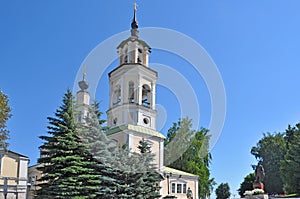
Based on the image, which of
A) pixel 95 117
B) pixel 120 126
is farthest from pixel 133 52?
pixel 95 117

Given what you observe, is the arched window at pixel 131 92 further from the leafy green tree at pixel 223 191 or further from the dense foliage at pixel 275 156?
the leafy green tree at pixel 223 191

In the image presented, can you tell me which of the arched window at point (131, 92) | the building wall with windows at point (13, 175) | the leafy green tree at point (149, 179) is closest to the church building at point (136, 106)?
the arched window at point (131, 92)

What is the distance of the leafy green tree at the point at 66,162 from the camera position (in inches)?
608

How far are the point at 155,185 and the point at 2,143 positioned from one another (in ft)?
28.6

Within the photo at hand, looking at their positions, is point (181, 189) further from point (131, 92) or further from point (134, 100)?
point (131, 92)

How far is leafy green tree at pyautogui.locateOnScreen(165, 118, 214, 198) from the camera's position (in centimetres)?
3509

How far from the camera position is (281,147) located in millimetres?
42844

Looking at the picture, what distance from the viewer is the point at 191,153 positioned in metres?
37.1

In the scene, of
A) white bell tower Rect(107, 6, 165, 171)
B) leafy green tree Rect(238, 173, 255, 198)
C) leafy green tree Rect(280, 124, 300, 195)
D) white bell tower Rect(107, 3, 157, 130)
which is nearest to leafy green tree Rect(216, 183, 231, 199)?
leafy green tree Rect(238, 173, 255, 198)

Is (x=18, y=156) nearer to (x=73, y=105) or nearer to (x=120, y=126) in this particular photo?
(x=73, y=105)

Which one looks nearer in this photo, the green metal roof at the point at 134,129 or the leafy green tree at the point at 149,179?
the leafy green tree at the point at 149,179

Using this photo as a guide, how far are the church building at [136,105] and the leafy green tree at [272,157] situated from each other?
15.6 m

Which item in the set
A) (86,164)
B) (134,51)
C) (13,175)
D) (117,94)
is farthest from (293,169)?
(13,175)

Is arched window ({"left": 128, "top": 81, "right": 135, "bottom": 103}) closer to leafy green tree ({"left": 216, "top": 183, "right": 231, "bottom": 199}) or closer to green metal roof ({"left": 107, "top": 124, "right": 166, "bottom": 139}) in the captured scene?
green metal roof ({"left": 107, "top": 124, "right": 166, "bottom": 139})
